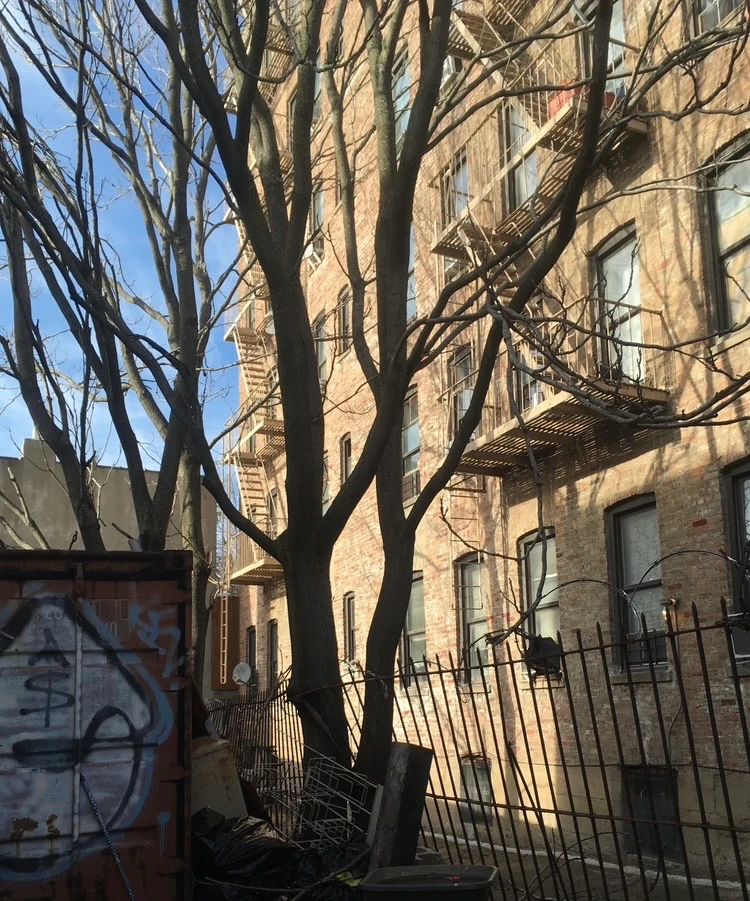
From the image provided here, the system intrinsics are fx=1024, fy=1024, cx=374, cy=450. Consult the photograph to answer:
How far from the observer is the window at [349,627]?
21.0 m

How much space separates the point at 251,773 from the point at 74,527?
22.0 metres

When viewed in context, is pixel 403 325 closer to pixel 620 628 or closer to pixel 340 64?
pixel 340 64

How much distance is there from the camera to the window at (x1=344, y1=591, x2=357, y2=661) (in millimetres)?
20953

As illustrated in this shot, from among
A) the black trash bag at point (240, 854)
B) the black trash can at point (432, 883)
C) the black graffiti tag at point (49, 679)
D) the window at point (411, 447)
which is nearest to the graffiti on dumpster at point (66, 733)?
the black graffiti tag at point (49, 679)

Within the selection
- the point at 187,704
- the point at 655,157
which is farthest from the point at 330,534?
the point at 655,157

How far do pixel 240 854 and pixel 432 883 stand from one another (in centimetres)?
218

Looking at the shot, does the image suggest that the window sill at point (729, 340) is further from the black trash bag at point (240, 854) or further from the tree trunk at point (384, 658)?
the black trash bag at point (240, 854)

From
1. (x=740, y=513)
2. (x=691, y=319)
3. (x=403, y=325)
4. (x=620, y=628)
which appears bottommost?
(x=620, y=628)

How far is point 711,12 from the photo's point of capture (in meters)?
12.4

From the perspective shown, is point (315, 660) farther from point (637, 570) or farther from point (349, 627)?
point (349, 627)

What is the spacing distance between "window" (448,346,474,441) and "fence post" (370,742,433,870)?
10055 mm

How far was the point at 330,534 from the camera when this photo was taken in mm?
8148

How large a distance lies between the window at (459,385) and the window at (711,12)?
19.6ft

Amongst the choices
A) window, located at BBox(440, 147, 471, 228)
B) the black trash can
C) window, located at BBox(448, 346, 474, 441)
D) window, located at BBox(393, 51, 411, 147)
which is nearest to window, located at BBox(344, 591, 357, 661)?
window, located at BBox(448, 346, 474, 441)
